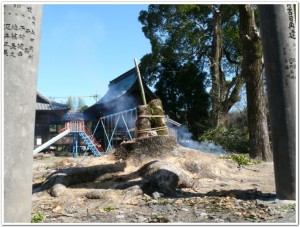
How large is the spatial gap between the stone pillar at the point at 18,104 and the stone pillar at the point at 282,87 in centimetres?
325

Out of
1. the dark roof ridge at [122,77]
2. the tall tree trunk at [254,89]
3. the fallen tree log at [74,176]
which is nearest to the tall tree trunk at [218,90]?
the dark roof ridge at [122,77]

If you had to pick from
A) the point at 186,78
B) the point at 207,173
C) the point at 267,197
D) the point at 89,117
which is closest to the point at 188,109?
the point at 186,78

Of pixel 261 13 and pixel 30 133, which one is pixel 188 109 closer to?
pixel 261 13

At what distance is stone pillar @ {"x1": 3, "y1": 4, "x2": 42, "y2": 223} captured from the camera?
9.91ft

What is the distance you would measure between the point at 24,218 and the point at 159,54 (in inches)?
821

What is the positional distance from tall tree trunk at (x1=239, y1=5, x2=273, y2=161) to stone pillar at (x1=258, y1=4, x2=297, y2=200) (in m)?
5.57

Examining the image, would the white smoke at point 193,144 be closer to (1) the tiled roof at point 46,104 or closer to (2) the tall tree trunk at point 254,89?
(2) the tall tree trunk at point 254,89

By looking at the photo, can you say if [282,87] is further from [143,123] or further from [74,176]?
[143,123]

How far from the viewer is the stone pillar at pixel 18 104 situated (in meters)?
3.02

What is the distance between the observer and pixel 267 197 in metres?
5.05

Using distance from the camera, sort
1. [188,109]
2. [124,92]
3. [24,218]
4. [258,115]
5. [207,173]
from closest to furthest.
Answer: [24,218], [207,173], [258,115], [124,92], [188,109]

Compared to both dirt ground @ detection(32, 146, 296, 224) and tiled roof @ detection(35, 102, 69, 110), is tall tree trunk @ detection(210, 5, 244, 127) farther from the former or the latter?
dirt ground @ detection(32, 146, 296, 224)

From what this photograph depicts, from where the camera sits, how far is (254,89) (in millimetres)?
10578

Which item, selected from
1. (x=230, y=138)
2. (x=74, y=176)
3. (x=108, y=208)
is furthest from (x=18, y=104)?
(x=230, y=138)
